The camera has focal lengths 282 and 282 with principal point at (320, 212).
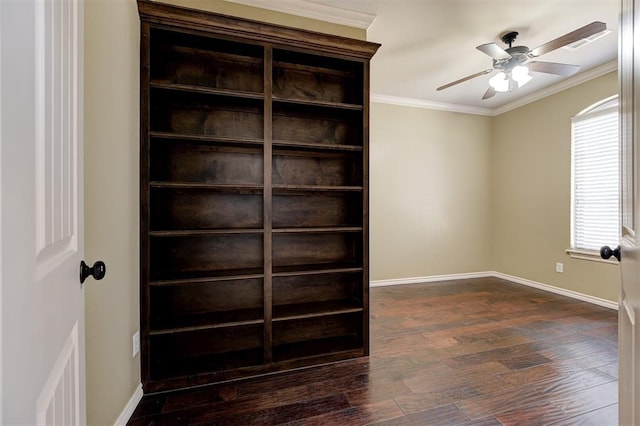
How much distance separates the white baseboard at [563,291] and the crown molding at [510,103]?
2.73 meters

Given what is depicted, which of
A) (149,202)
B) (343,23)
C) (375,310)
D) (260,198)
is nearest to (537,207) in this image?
(375,310)

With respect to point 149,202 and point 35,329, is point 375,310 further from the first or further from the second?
point 35,329

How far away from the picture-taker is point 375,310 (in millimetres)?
3338

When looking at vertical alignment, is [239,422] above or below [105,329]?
below

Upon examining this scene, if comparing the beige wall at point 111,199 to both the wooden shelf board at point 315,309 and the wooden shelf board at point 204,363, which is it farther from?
the wooden shelf board at point 315,309

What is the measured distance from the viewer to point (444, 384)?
196 centimetres

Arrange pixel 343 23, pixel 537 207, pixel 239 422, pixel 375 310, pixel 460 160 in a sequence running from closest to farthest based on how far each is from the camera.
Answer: pixel 239 422 → pixel 343 23 → pixel 375 310 → pixel 537 207 → pixel 460 160

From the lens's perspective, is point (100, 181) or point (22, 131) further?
point (100, 181)

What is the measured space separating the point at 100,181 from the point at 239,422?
4.90ft

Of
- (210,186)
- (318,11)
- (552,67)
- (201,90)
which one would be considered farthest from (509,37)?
(210,186)

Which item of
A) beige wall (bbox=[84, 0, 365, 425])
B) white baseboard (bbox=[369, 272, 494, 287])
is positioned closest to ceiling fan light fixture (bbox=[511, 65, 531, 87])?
white baseboard (bbox=[369, 272, 494, 287])

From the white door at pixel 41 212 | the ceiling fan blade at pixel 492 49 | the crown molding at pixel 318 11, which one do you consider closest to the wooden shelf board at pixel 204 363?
the white door at pixel 41 212

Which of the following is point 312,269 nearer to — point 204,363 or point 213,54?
point 204,363

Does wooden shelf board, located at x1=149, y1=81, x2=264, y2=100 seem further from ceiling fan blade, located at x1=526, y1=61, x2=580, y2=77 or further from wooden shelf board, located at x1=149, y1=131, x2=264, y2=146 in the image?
ceiling fan blade, located at x1=526, y1=61, x2=580, y2=77
